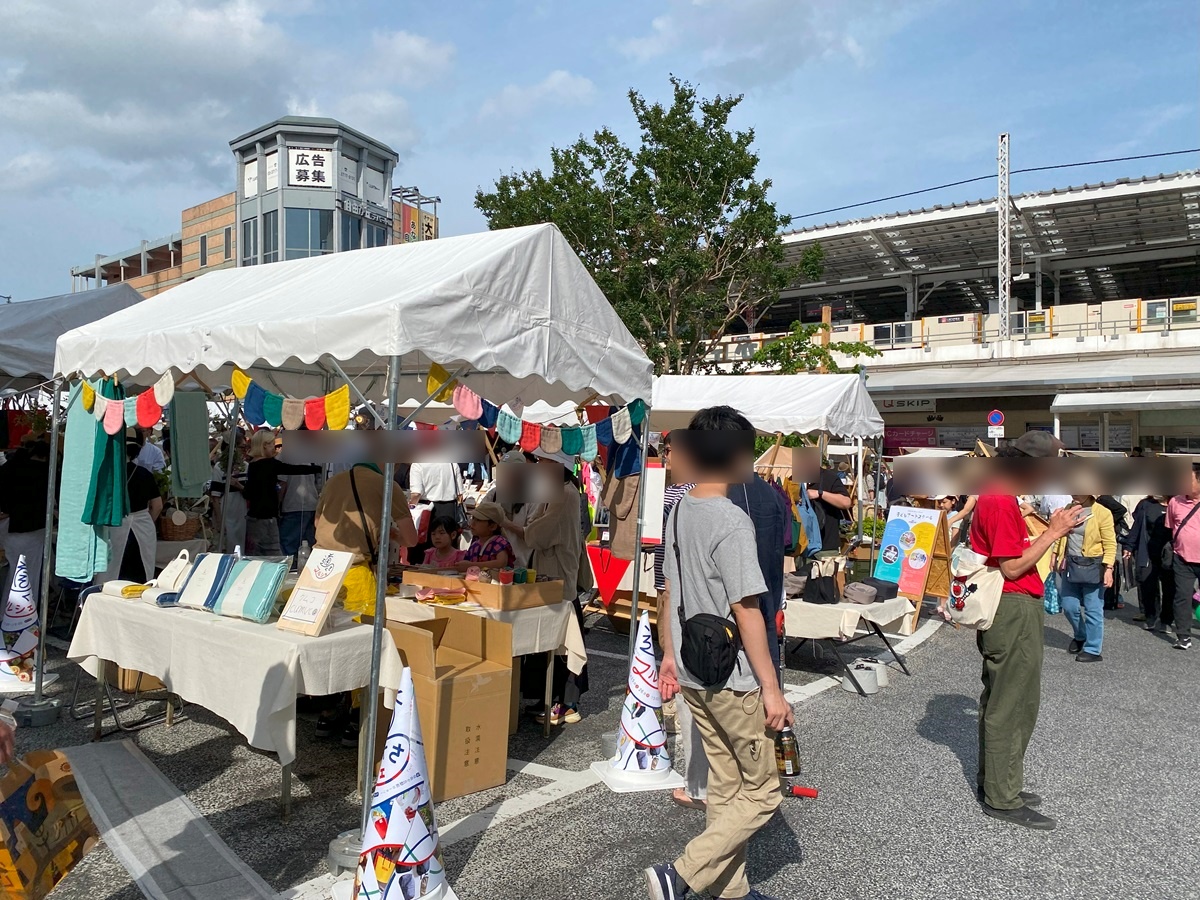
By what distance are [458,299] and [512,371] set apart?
0.50 m

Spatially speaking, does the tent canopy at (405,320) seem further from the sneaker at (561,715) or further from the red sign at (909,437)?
the red sign at (909,437)

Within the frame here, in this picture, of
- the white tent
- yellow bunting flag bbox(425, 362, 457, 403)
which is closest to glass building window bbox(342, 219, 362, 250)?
the white tent

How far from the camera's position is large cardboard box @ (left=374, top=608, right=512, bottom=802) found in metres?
3.97

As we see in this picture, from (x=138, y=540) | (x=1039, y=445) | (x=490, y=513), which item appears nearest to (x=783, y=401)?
(x=490, y=513)

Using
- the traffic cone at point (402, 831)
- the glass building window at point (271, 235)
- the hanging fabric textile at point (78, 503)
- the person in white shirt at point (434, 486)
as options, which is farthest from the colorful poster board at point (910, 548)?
the glass building window at point (271, 235)

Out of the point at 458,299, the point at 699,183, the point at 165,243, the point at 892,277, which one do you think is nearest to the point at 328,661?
the point at 458,299

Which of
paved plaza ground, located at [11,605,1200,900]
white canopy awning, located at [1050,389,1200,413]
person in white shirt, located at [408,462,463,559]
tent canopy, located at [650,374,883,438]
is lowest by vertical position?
paved plaza ground, located at [11,605,1200,900]

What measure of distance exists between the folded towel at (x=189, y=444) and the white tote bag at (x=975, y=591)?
5934 mm

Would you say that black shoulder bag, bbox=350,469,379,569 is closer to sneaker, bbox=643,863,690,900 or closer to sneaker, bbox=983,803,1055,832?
sneaker, bbox=643,863,690,900

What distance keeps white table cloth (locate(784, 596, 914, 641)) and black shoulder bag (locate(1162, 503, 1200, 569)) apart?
12.3 feet

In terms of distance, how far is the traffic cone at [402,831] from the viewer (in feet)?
9.55

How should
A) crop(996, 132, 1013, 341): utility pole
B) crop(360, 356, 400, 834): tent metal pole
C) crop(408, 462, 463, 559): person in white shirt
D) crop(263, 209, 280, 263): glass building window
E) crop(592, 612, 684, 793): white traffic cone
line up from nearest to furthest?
crop(360, 356, 400, 834): tent metal pole
crop(592, 612, 684, 793): white traffic cone
crop(408, 462, 463, 559): person in white shirt
crop(996, 132, 1013, 341): utility pole
crop(263, 209, 280, 263): glass building window

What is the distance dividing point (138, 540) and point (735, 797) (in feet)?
19.8

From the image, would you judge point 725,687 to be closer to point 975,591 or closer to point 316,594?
point 975,591
